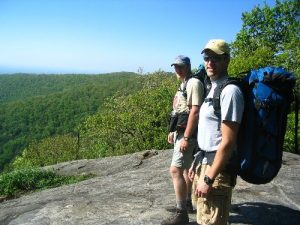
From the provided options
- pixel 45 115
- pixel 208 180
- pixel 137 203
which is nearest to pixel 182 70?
pixel 208 180

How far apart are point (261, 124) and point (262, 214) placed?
3241 millimetres

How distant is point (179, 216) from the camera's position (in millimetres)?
5520

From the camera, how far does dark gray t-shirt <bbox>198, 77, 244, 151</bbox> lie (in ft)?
12.0

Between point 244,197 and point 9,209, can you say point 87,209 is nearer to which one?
point 9,209

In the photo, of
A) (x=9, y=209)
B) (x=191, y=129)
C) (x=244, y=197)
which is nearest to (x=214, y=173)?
(x=191, y=129)

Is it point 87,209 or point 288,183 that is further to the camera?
point 288,183

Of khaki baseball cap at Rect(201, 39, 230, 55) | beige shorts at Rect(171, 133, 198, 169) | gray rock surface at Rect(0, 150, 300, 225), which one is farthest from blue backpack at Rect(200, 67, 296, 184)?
gray rock surface at Rect(0, 150, 300, 225)

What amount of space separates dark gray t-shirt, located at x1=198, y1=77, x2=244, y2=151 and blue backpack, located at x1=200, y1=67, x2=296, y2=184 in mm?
97

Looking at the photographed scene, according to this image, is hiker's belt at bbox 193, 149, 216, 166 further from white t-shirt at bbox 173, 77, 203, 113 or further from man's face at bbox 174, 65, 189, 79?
man's face at bbox 174, 65, 189, 79

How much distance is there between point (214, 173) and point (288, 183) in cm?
542

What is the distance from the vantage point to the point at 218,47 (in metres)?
3.94

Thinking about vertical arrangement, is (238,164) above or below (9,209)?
above

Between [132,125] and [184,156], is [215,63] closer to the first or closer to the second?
[184,156]

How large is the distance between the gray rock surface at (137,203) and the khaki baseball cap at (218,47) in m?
2.88
